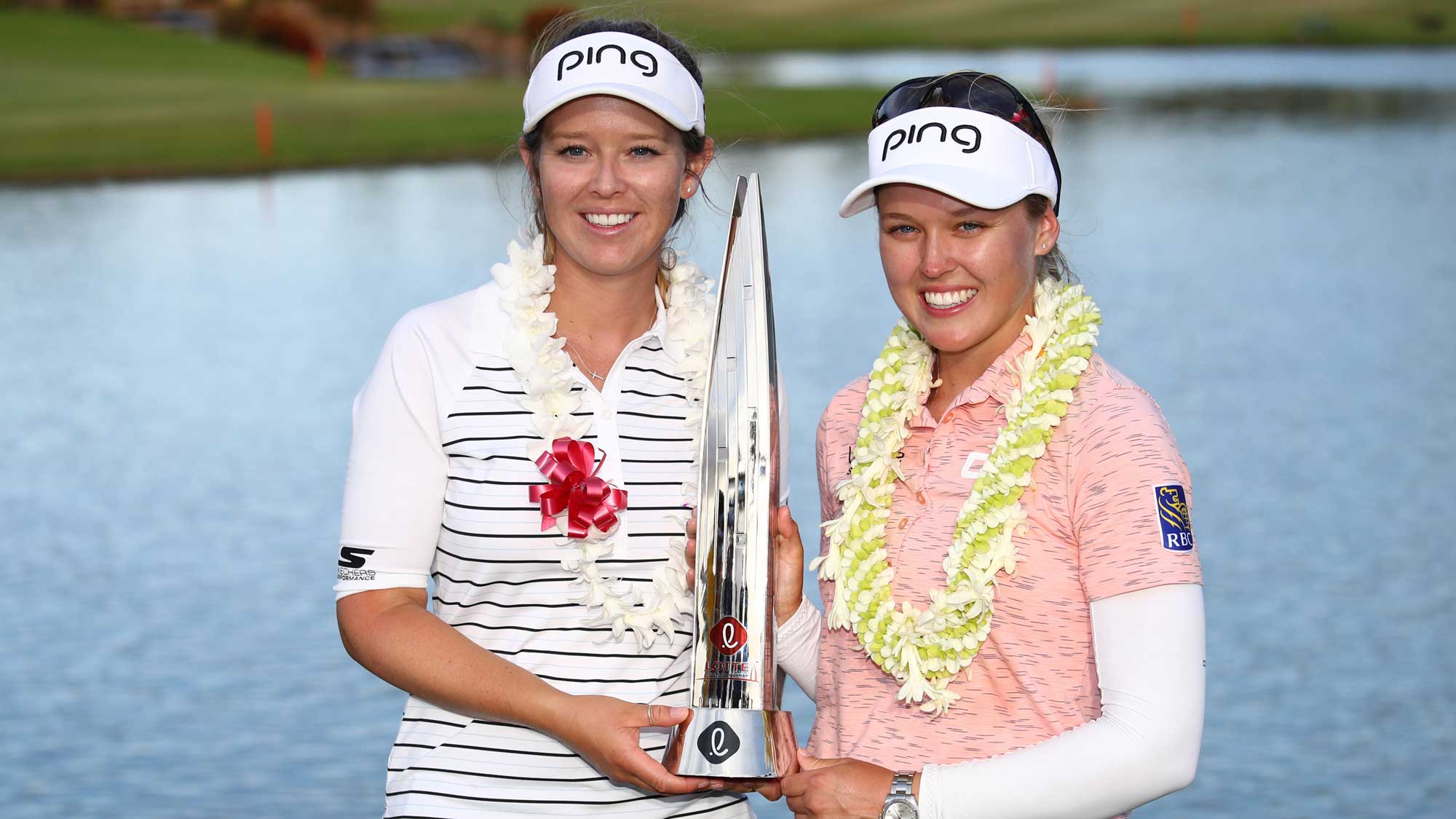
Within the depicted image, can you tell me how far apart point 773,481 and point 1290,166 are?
27405mm

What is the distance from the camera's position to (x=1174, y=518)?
2676 millimetres

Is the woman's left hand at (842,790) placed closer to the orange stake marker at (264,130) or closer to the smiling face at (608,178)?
the smiling face at (608,178)

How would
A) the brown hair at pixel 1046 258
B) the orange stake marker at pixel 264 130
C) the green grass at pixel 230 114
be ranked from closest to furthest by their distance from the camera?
the brown hair at pixel 1046 258, the green grass at pixel 230 114, the orange stake marker at pixel 264 130

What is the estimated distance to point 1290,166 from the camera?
2878 centimetres

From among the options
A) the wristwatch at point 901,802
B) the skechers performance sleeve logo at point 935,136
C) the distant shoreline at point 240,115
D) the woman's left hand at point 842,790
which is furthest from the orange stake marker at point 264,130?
the wristwatch at point 901,802

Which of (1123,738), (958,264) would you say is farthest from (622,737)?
(958,264)

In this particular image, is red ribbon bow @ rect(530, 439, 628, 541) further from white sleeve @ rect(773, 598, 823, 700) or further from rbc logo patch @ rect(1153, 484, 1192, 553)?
rbc logo patch @ rect(1153, 484, 1192, 553)

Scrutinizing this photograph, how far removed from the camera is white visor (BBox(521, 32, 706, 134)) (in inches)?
123

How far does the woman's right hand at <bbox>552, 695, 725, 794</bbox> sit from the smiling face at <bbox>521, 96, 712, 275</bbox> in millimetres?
769

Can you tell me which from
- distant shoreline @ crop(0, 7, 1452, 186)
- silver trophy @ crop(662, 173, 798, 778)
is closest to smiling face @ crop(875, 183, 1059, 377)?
silver trophy @ crop(662, 173, 798, 778)

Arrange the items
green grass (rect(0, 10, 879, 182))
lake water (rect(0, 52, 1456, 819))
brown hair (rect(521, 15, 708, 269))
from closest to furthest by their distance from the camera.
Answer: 1. brown hair (rect(521, 15, 708, 269))
2. lake water (rect(0, 52, 1456, 819))
3. green grass (rect(0, 10, 879, 182))

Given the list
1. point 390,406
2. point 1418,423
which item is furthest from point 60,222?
point 390,406

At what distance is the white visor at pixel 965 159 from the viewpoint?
287 centimetres

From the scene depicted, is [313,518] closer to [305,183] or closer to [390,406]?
[390,406]
